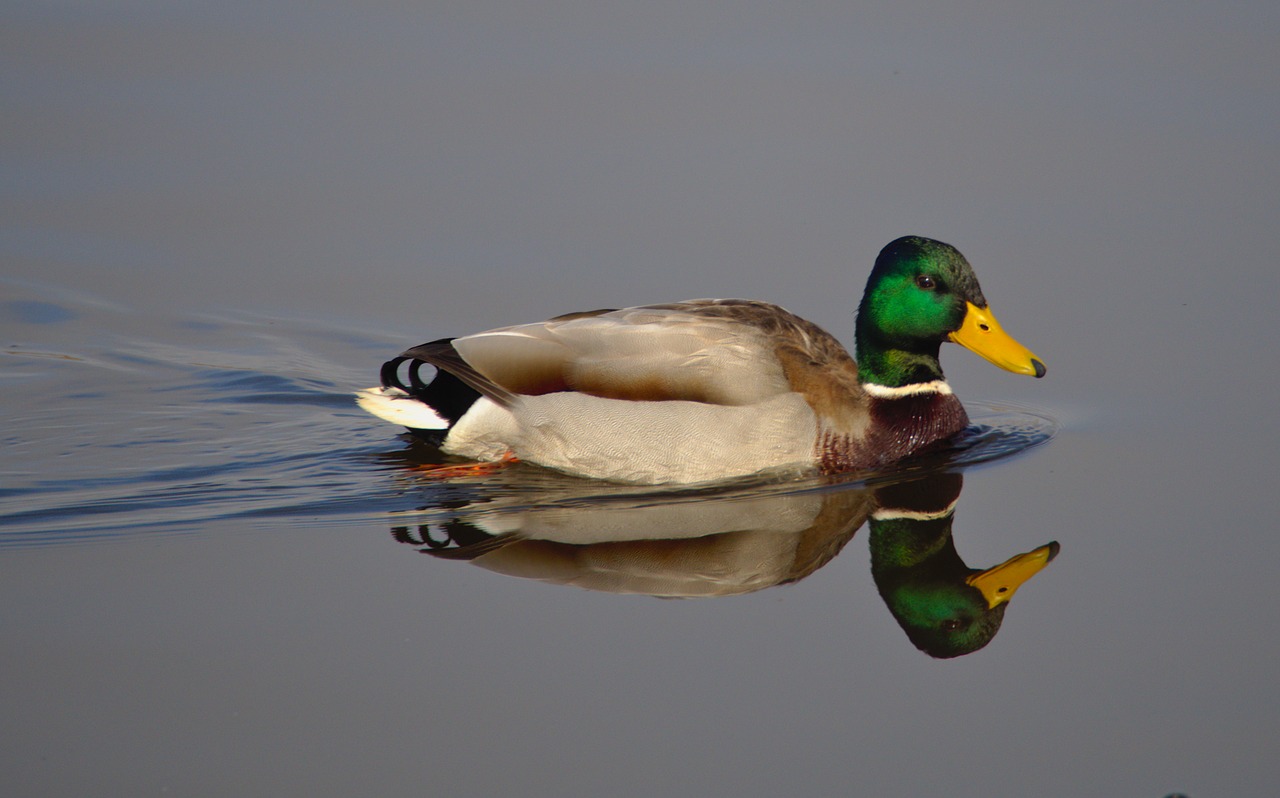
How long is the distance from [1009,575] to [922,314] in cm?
191

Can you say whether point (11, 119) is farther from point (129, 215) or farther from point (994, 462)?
point (994, 462)

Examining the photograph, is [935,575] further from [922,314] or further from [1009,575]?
[922,314]

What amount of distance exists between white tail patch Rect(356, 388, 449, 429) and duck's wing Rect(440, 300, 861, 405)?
0.30 metres

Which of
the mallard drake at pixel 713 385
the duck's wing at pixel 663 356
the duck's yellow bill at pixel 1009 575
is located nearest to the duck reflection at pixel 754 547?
the duck's yellow bill at pixel 1009 575

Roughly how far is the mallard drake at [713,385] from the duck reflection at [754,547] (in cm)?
33

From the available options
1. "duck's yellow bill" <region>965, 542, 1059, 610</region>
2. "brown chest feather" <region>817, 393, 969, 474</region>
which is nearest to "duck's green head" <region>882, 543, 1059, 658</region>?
"duck's yellow bill" <region>965, 542, 1059, 610</region>

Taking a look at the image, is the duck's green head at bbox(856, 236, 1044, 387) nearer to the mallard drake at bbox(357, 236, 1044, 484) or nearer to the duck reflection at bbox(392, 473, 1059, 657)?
the mallard drake at bbox(357, 236, 1044, 484)

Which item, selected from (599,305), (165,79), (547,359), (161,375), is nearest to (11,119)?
(165,79)

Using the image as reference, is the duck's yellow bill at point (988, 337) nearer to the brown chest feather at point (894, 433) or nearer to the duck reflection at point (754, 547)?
the brown chest feather at point (894, 433)

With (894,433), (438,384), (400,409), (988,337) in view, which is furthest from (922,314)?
(400,409)

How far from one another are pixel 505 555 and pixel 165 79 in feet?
24.4

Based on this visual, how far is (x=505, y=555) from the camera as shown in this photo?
23.4ft

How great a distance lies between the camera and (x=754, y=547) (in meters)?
7.23

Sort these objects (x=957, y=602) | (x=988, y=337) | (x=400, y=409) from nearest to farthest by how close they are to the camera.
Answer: (x=957, y=602) → (x=988, y=337) → (x=400, y=409)
